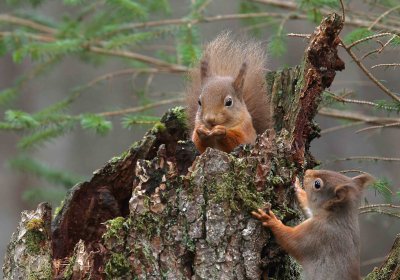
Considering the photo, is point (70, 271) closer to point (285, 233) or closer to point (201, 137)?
point (285, 233)

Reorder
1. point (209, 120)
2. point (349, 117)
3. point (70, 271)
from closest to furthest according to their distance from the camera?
1. point (70, 271)
2. point (209, 120)
3. point (349, 117)

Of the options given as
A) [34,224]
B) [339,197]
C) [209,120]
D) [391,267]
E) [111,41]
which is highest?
[111,41]

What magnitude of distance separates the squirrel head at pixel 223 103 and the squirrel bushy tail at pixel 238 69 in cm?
11

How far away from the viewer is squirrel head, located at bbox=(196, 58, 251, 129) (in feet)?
13.4

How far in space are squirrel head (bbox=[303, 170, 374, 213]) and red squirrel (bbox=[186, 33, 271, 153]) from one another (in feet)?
1.89

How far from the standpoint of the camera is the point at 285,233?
3154mm

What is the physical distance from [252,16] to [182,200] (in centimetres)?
234

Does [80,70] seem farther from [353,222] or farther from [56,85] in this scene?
[353,222]

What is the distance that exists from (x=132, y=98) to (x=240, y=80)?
15.2 feet

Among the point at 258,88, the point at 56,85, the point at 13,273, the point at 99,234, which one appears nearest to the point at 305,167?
the point at 258,88

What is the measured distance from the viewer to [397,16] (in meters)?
5.00

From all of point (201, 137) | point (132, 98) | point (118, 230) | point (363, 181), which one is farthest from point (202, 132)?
point (132, 98)

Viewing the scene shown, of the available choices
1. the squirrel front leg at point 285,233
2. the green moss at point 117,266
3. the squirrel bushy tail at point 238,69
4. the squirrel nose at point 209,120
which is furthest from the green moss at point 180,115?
the green moss at point 117,266

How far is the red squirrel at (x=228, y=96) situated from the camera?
13.2 feet
